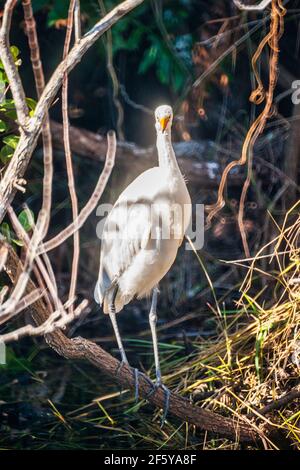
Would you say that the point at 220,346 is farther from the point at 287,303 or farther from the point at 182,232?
the point at 182,232

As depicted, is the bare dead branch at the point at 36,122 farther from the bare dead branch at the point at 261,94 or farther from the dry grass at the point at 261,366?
the dry grass at the point at 261,366

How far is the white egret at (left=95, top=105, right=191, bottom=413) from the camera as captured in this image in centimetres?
247

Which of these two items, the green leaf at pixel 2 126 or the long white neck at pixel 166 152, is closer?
the green leaf at pixel 2 126

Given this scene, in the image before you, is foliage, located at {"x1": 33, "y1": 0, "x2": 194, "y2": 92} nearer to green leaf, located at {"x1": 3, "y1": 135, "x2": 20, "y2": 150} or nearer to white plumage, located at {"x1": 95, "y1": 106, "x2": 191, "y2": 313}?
white plumage, located at {"x1": 95, "y1": 106, "x2": 191, "y2": 313}

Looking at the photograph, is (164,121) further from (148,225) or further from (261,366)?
(261,366)

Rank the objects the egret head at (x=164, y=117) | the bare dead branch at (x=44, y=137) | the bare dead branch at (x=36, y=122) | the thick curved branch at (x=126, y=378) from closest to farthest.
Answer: the bare dead branch at (x=44, y=137), the bare dead branch at (x=36, y=122), the thick curved branch at (x=126, y=378), the egret head at (x=164, y=117)

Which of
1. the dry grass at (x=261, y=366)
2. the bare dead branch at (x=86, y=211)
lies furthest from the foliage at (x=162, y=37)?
the bare dead branch at (x=86, y=211)

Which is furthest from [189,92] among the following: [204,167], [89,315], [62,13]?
[89,315]

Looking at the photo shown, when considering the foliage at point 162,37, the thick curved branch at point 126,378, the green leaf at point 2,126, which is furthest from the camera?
the foliage at point 162,37

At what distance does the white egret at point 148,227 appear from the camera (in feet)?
8.11

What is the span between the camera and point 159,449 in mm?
2660

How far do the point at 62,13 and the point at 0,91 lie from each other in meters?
1.43

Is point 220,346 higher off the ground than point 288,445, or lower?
higher

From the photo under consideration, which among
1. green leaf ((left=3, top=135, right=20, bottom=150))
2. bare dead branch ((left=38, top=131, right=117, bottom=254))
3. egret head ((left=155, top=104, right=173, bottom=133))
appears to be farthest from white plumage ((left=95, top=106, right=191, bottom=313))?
bare dead branch ((left=38, top=131, right=117, bottom=254))
